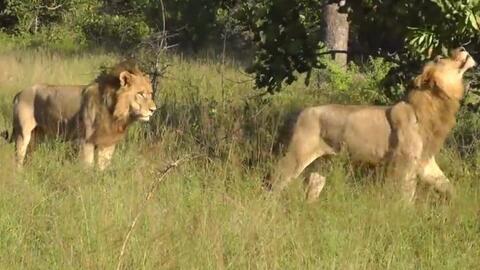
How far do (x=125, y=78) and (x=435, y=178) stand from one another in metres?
2.87

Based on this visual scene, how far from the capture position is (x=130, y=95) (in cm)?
789

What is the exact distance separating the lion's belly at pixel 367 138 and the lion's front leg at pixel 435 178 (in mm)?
323

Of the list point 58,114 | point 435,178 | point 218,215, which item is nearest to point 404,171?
point 435,178

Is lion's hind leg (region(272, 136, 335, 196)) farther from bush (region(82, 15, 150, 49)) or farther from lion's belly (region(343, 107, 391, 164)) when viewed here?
bush (region(82, 15, 150, 49))

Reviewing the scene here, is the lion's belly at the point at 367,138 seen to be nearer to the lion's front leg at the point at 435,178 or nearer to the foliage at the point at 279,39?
the lion's front leg at the point at 435,178

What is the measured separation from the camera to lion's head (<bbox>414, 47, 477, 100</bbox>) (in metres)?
6.70

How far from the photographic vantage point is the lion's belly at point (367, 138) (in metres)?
6.77

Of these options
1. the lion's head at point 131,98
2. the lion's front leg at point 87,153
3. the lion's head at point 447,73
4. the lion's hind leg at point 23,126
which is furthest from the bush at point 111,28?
the lion's head at point 447,73

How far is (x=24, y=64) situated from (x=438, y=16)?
11616mm

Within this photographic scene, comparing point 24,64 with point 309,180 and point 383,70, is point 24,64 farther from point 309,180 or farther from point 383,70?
point 309,180

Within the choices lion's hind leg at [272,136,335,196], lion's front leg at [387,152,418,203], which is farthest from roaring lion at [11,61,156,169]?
lion's front leg at [387,152,418,203]

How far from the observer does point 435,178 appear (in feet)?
21.6

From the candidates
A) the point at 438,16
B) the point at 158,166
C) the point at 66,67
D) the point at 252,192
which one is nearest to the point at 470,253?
the point at 252,192

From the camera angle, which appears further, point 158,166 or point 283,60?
point 283,60
